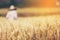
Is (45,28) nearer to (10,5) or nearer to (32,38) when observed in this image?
(32,38)

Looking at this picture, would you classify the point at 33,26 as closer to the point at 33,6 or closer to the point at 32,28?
the point at 32,28

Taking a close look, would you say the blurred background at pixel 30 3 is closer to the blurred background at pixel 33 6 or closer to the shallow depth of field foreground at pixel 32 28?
the blurred background at pixel 33 6

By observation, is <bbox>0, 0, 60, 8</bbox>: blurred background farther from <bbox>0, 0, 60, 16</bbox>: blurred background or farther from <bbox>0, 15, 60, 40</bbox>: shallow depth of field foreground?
<bbox>0, 15, 60, 40</bbox>: shallow depth of field foreground

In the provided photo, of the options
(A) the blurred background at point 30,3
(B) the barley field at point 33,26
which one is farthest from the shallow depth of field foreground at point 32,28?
(A) the blurred background at point 30,3

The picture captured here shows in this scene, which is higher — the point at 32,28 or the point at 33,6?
the point at 33,6

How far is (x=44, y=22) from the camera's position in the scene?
4.94 ft

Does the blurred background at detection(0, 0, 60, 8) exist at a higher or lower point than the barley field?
higher

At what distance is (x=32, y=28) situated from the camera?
4.91ft

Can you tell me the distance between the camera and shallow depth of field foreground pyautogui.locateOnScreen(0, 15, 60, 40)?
Answer: 1.49 metres

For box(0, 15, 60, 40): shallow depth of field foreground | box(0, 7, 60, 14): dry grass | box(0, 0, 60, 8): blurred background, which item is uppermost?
box(0, 0, 60, 8): blurred background

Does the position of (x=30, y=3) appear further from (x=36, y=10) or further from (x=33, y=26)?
(x=33, y=26)

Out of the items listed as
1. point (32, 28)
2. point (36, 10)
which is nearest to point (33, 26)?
point (32, 28)

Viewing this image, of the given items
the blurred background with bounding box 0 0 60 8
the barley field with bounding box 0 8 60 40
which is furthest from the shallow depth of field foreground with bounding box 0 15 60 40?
the blurred background with bounding box 0 0 60 8

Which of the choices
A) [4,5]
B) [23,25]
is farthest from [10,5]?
[23,25]
